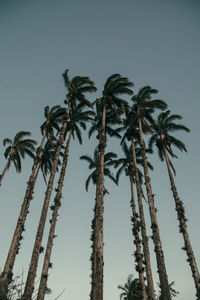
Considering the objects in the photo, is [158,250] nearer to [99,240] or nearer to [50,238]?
[99,240]

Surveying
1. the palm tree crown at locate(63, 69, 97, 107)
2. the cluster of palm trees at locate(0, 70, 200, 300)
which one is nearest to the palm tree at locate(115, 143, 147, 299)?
the cluster of palm trees at locate(0, 70, 200, 300)

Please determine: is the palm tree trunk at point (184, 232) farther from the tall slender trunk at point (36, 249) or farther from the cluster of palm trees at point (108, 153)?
the tall slender trunk at point (36, 249)

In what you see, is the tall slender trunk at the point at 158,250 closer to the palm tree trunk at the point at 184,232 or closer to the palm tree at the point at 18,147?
the palm tree trunk at the point at 184,232

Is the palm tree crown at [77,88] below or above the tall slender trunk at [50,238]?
above

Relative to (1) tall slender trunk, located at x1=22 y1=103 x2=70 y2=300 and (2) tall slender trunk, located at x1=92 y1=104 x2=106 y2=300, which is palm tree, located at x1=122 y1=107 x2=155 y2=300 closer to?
(2) tall slender trunk, located at x1=92 y1=104 x2=106 y2=300

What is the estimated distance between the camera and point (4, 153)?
2795 cm

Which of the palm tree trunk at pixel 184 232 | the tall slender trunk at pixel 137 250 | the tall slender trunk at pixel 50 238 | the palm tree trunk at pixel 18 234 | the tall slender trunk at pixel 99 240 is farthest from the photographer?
the tall slender trunk at pixel 137 250

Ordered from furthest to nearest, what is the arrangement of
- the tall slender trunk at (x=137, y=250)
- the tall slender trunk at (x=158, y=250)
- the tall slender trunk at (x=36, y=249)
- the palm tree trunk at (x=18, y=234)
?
1. the tall slender trunk at (x=137, y=250)
2. the palm tree trunk at (x=18, y=234)
3. the tall slender trunk at (x=158, y=250)
4. the tall slender trunk at (x=36, y=249)

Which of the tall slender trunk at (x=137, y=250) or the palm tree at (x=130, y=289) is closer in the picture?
the tall slender trunk at (x=137, y=250)

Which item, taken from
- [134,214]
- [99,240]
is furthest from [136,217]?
[99,240]

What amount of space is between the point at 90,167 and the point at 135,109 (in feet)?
34.6

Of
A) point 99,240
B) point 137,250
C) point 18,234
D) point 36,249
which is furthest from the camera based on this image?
point 137,250

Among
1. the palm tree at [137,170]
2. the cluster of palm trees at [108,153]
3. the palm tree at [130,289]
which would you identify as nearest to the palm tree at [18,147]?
the cluster of palm trees at [108,153]

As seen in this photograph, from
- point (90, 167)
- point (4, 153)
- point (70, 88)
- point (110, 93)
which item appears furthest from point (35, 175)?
point (110, 93)
